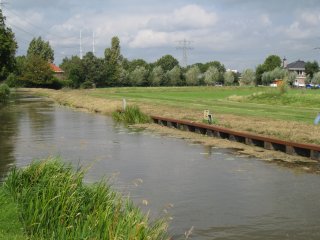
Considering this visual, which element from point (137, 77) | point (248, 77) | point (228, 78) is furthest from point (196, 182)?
point (248, 77)

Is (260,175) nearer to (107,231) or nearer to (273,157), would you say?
(273,157)

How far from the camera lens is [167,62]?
166m

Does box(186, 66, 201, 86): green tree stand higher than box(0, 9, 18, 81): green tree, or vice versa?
box(0, 9, 18, 81): green tree

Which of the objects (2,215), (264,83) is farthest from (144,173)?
(264,83)

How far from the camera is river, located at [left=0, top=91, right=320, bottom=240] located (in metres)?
Result: 10.1

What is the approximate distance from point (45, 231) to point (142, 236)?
1777 millimetres

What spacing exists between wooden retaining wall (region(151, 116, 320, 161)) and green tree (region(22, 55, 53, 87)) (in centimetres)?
8612

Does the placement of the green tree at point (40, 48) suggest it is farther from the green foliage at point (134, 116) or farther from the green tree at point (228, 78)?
the green foliage at point (134, 116)

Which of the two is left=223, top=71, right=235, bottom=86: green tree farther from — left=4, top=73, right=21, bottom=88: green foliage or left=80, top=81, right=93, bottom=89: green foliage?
left=4, top=73, right=21, bottom=88: green foliage

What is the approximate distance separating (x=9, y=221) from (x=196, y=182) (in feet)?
23.2

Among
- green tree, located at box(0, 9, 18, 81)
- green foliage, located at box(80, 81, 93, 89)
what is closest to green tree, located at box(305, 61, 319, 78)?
green foliage, located at box(80, 81, 93, 89)

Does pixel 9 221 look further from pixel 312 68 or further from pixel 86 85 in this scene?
pixel 312 68

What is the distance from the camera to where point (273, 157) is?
18219 mm

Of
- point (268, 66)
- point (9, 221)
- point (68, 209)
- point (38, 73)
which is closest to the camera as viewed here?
point (9, 221)
